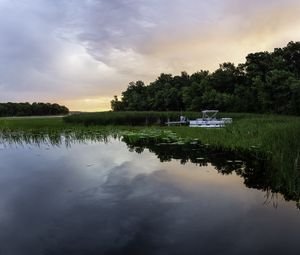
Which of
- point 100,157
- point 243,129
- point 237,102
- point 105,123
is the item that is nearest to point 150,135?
point 243,129

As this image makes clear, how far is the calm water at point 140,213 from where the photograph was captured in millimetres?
7227

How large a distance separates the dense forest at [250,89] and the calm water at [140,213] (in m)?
34.4

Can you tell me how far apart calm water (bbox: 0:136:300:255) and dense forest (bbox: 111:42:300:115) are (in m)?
34.4

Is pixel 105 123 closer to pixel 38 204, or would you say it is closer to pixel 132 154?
pixel 132 154

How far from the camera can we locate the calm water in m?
7.23

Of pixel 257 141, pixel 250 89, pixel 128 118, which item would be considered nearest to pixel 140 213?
pixel 257 141

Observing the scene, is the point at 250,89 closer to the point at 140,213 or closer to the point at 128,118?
the point at 128,118

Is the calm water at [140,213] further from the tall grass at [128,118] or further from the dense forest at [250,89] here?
the dense forest at [250,89]

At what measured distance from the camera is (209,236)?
7.59m

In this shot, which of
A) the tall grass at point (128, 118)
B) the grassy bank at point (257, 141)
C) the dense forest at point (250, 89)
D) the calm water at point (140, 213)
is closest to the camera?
the calm water at point (140, 213)

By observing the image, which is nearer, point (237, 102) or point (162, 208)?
point (162, 208)

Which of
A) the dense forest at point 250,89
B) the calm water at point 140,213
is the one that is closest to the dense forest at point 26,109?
the dense forest at point 250,89

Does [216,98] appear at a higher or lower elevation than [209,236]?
higher

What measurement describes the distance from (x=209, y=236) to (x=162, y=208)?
205 cm
